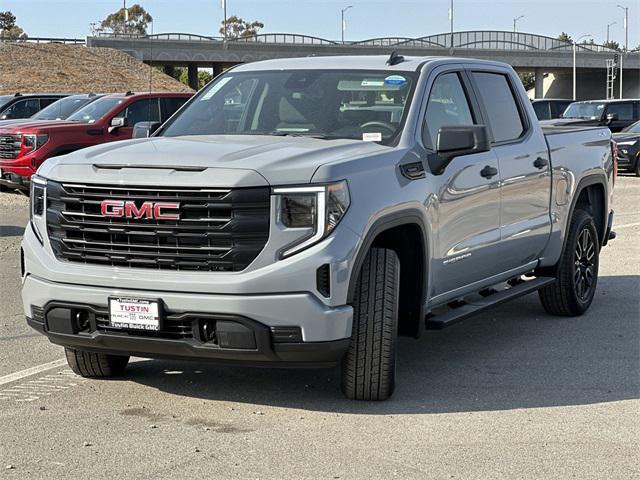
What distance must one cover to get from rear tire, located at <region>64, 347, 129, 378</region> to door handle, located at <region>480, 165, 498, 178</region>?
2544 millimetres

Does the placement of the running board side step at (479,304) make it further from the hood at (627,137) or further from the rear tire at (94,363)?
the hood at (627,137)

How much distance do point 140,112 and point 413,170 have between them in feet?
45.3

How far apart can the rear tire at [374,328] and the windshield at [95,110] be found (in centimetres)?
1375

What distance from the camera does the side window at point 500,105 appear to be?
7.92 m

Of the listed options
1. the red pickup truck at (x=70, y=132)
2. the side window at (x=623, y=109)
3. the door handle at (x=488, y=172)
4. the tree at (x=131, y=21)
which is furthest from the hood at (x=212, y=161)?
the tree at (x=131, y=21)

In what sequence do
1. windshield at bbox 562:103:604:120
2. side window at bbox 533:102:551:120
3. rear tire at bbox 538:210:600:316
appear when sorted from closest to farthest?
rear tire at bbox 538:210:600:316
windshield at bbox 562:103:604:120
side window at bbox 533:102:551:120

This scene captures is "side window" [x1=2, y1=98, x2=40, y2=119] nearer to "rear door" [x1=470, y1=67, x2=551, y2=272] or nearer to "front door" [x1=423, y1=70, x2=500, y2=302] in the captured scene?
"rear door" [x1=470, y1=67, x2=551, y2=272]

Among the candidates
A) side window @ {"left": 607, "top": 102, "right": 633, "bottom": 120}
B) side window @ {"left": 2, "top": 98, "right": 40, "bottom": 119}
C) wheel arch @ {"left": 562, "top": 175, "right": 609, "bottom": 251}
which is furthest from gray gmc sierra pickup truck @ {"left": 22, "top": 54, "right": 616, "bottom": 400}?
side window @ {"left": 607, "top": 102, "right": 633, "bottom": 120}

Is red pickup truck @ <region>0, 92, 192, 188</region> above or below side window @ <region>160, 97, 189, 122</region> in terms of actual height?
below

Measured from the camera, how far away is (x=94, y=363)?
6777 mm

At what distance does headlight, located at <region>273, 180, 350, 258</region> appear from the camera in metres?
5.72

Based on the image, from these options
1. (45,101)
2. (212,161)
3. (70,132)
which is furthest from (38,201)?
(45,101)

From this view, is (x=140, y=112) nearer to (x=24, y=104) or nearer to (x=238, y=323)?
(x=24, y=104)

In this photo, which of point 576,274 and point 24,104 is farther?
point 24,104
